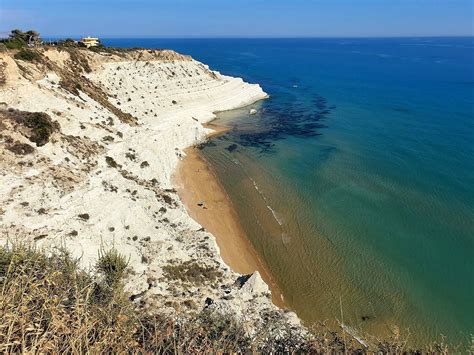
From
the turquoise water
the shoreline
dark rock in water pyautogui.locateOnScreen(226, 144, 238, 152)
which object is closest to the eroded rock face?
the shoreline

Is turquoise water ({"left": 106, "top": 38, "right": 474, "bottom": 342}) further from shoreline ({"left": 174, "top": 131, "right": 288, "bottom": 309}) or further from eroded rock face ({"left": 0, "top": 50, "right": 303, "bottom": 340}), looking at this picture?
eroded rock face ({"left": 0, "top": 50, "right": 303, "bottom": 340})

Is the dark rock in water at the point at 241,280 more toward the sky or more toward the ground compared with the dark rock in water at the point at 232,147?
more toward the sky

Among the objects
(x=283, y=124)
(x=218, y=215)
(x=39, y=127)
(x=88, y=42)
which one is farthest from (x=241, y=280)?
(x=88, y=42)

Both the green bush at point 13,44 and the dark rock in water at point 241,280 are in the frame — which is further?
the green bush at point 13,44

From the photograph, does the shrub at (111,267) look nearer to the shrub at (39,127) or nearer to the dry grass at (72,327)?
the dry grass at (72,327)

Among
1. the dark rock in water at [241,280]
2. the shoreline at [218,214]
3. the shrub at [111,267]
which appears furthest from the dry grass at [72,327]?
the shoreline at [218,214]

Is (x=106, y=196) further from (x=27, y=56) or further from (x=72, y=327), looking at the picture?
(x=27, y=56)
